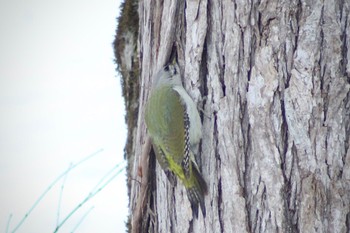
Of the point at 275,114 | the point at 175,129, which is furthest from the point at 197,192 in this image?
the point at 175,129

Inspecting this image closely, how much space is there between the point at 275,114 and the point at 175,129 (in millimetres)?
875

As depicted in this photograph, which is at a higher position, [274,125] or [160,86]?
[160,86]

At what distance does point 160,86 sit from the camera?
3.44 m

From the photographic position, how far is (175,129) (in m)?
3.63

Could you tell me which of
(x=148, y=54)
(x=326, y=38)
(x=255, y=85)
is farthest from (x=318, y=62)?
(x=148, y=54)

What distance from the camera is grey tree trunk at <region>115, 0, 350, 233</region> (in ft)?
9.28

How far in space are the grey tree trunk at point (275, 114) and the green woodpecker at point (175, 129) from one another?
7 cm

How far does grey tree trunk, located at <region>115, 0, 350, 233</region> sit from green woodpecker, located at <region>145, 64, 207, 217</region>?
7 centimetres

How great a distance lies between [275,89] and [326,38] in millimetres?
321

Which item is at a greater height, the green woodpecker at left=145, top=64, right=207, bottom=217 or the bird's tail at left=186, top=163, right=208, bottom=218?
the green woodpecker at left=145, top=64, right=207, bottom=217

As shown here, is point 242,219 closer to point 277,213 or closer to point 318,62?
point 277,213

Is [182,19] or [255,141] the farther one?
[182,19]

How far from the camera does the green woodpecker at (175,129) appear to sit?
3.15 meters

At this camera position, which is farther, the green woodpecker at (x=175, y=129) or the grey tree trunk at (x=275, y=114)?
the green woodpecker at (x=175, y=129)
